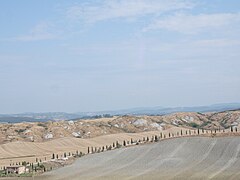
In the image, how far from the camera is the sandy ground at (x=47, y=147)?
9724 centimetres

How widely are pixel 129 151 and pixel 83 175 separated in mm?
15958

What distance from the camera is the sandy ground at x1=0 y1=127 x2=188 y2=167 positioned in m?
97.2

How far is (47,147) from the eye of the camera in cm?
11019

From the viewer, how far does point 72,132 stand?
132 m


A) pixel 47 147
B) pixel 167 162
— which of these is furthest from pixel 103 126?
pixel 167 162

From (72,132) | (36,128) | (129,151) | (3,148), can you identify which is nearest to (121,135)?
(72,132)

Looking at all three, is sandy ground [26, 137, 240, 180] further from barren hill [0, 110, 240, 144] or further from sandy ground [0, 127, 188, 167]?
barren hill [0, 110, 240, 144]

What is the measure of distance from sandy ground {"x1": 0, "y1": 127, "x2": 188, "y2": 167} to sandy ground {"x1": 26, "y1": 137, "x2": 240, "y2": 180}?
2460 cm

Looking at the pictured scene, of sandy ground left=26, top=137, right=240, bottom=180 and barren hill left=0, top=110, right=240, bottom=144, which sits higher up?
barren hill left=0, top=110, right=240, bottom=144

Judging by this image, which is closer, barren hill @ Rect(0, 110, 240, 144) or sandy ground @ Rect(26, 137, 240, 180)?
sandy ground @ Rect(26, 137, 240, 180)

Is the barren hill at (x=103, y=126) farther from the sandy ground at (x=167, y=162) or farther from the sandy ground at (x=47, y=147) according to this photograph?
the sandy ground at (x=167, y=162)

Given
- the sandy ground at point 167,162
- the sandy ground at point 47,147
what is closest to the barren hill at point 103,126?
the sandy ground at point 47,147

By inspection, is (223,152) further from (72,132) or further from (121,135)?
(72,132)

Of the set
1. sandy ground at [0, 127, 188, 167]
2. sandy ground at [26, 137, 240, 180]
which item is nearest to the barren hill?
sandy ground at [0, 127, 188, 167]
